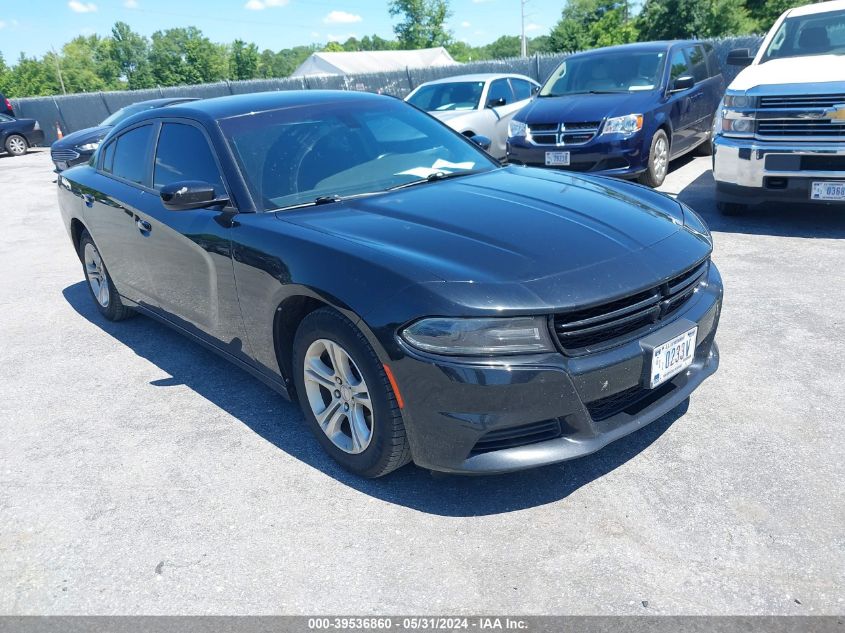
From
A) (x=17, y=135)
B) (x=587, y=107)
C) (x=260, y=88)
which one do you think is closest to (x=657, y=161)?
(x=587, y=107)

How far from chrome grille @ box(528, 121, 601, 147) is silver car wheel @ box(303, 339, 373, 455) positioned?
228 inches

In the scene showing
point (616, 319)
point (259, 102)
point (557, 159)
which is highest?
point (259, 102)

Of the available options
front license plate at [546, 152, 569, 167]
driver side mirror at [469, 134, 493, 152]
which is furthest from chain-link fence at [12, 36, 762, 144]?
driver side mirror at [469, 134, 493, 152]

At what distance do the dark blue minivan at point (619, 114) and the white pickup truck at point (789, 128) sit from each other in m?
1.26

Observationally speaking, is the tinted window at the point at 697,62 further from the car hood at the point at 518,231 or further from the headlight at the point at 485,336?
the headlight at the point at 485,336

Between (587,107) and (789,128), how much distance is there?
255cm

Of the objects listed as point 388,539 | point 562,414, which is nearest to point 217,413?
point 388,539

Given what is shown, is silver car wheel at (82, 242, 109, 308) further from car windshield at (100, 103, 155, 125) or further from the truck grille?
car windshield at (100, 103, 155, 125)

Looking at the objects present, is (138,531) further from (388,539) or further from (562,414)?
(562,414)

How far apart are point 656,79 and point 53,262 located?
7337 mm

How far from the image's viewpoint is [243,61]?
73.4 metres

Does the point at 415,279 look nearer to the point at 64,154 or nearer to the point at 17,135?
the point at 64,154

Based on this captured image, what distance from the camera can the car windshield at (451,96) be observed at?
11016 mm

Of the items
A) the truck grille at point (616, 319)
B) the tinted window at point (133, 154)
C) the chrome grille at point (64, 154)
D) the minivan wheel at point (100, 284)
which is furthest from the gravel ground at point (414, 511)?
the chrome grille at point (64, 154)
